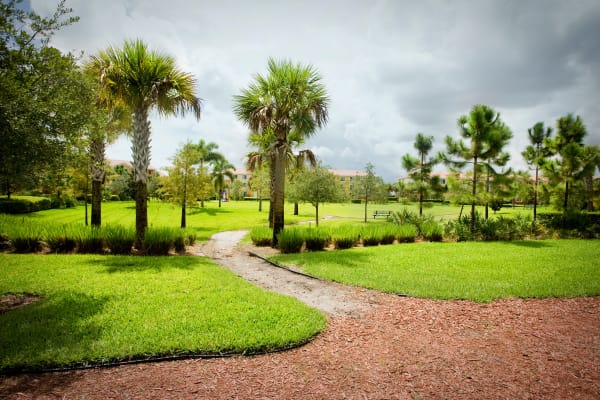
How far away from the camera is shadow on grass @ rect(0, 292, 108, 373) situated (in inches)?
149

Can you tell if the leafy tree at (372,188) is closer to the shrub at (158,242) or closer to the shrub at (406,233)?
the shrub at (406,233)

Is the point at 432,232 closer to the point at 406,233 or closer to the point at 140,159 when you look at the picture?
the point at 406,233

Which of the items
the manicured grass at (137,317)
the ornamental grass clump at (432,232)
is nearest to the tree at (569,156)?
the ornamental grass clump at (432,232)

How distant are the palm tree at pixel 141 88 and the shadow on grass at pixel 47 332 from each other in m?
5.49

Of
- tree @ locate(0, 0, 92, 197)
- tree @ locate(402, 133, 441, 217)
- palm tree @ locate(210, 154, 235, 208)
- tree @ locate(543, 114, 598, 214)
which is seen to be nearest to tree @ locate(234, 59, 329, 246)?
tree @ locate(0, 0, 92, 197)

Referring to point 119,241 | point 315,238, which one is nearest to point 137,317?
point 119,241

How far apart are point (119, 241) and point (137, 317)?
736cm

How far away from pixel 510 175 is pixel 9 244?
26186mm

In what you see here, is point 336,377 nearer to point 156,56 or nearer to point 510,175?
point 156,56

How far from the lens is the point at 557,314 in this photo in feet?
19.1

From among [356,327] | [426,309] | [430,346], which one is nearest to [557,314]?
[426,309]

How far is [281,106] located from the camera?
12.8 meters

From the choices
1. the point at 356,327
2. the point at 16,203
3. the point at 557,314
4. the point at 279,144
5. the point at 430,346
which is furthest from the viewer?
the point at 16,203

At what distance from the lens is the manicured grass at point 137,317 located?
13.5ft
